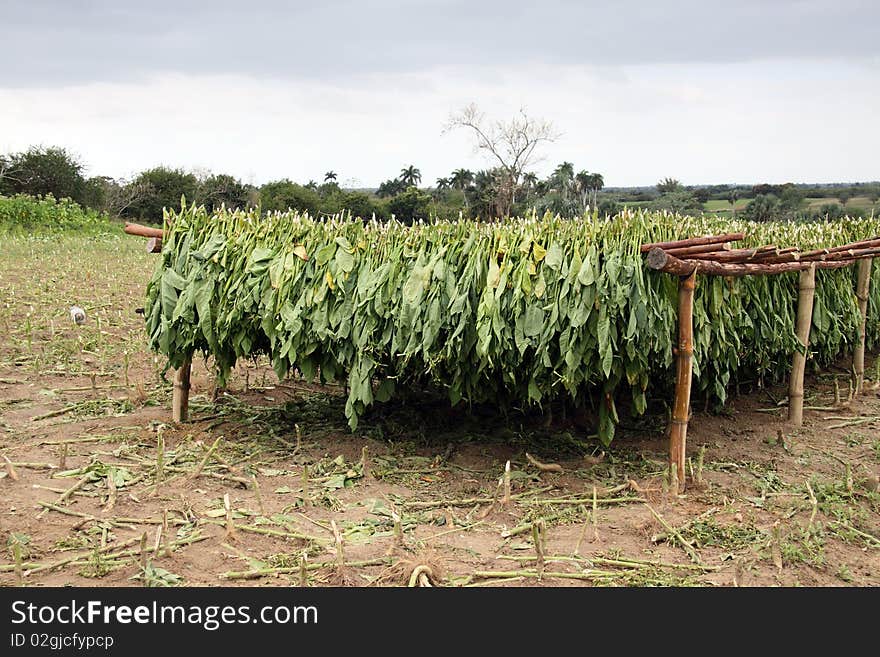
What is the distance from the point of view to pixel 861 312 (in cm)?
822

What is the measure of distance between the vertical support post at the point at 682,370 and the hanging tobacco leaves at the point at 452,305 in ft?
0.37

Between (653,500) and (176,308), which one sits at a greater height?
(176,308)

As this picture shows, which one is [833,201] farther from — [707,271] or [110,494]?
[110,494]

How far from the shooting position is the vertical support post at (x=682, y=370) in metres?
5.27

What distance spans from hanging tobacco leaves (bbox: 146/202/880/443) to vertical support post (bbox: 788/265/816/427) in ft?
1.27

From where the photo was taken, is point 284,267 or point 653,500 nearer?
point 653,500

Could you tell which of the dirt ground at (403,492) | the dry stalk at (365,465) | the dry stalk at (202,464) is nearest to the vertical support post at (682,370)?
the dirt ground at (403,492)

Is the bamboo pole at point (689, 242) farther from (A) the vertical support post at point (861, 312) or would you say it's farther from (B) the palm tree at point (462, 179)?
(B) the palm tree at point (462, 179)

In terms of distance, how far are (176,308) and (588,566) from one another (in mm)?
3479

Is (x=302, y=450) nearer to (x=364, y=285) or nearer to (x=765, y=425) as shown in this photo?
(x=364, y=285)

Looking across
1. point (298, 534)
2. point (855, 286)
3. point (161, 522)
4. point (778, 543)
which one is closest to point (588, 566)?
point (778, 543)

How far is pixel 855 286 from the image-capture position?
27.9 ft

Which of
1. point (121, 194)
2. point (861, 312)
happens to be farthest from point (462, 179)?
point (861, 312)

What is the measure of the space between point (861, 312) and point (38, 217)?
19349 millimetres
